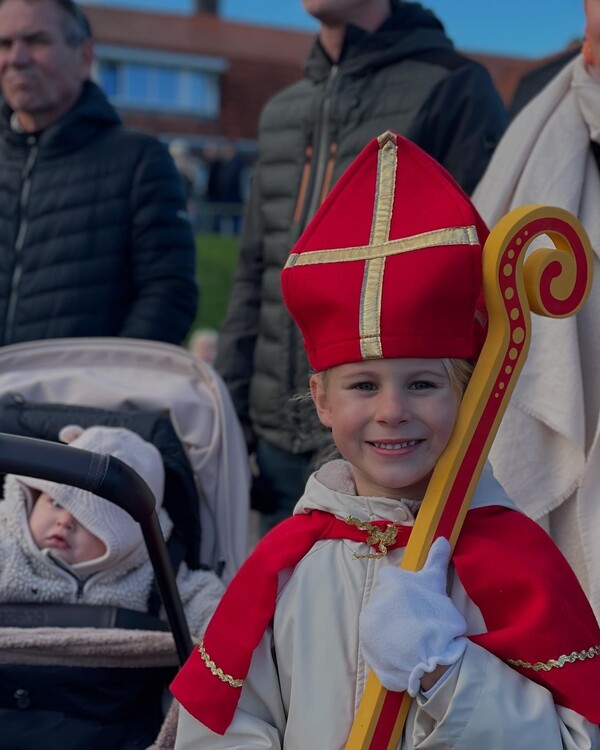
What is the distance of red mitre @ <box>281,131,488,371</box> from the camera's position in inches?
68.2

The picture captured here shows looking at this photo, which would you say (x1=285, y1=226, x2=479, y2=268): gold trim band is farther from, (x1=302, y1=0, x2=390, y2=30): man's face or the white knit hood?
(x1=302, y1=0, x2=390, y2=30): man's face

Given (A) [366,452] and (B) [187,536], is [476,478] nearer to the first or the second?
(A) [366,452]

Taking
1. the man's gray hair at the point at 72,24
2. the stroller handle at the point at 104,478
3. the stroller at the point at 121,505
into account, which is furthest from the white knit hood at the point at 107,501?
the man's gray hair at the point at 72,24

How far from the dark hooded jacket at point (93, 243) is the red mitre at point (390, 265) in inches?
A: 64.0

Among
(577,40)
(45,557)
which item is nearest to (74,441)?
(45,557)

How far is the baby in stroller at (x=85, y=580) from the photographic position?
2393 mm

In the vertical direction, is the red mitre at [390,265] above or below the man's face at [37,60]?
above

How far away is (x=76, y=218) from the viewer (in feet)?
11.3

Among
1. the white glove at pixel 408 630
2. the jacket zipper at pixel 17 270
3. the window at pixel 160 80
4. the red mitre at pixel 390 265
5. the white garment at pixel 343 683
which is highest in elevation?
the red mitre at pixel 390 265

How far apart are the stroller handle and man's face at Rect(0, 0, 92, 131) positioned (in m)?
1.79

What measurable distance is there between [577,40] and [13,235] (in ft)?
8.43

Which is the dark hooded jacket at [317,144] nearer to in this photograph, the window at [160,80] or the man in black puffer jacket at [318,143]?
the man in black puffer jacket at [318,143]

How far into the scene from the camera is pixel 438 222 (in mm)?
1751

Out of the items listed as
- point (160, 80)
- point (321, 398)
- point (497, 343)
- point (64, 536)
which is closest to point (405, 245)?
point (497, 343)
